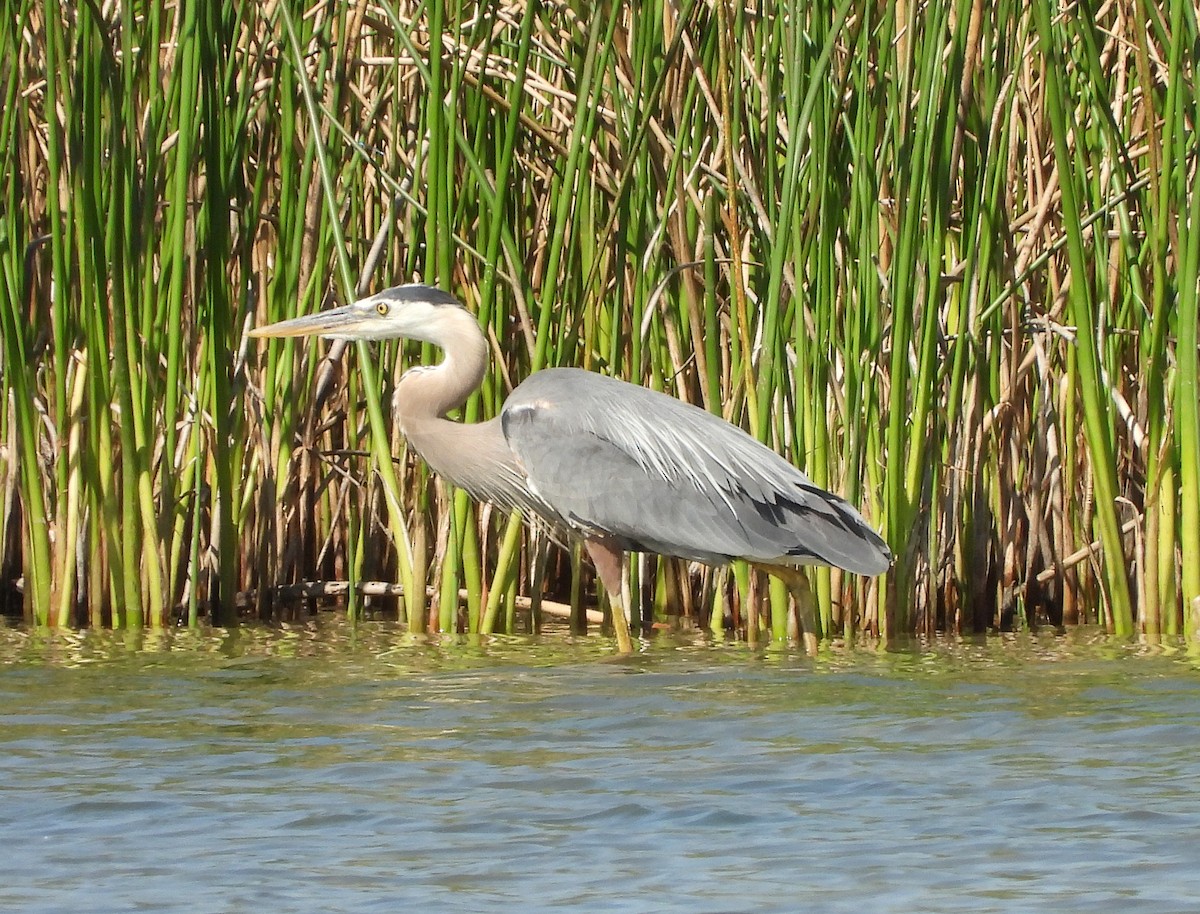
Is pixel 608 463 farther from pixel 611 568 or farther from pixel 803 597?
pixel 803 597

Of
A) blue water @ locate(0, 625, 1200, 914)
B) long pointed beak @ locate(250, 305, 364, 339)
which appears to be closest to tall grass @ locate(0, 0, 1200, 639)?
long pointed beak @ locate(250, 305, 364, 339)

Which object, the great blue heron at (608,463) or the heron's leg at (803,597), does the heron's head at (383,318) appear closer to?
the great blue heron at (608,463)

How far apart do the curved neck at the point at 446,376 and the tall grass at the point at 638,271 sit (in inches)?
3.2

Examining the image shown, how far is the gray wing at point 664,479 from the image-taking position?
5559 mm

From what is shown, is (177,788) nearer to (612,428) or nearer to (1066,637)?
(612,428)

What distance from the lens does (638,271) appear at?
573 centimetres

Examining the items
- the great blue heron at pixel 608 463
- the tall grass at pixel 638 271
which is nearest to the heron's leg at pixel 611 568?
the great blue heron at pixel 608 463

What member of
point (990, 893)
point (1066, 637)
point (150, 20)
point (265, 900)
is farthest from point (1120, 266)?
point (265, 900)

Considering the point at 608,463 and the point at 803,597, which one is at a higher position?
the point at 608,463

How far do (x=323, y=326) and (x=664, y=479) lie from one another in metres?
1.07

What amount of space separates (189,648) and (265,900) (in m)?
2.54

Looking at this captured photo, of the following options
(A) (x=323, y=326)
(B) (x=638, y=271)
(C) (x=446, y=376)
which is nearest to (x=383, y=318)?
(A) (x=323, y=326)

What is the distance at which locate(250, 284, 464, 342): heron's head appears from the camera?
18.7 feet

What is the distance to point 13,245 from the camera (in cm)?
571
